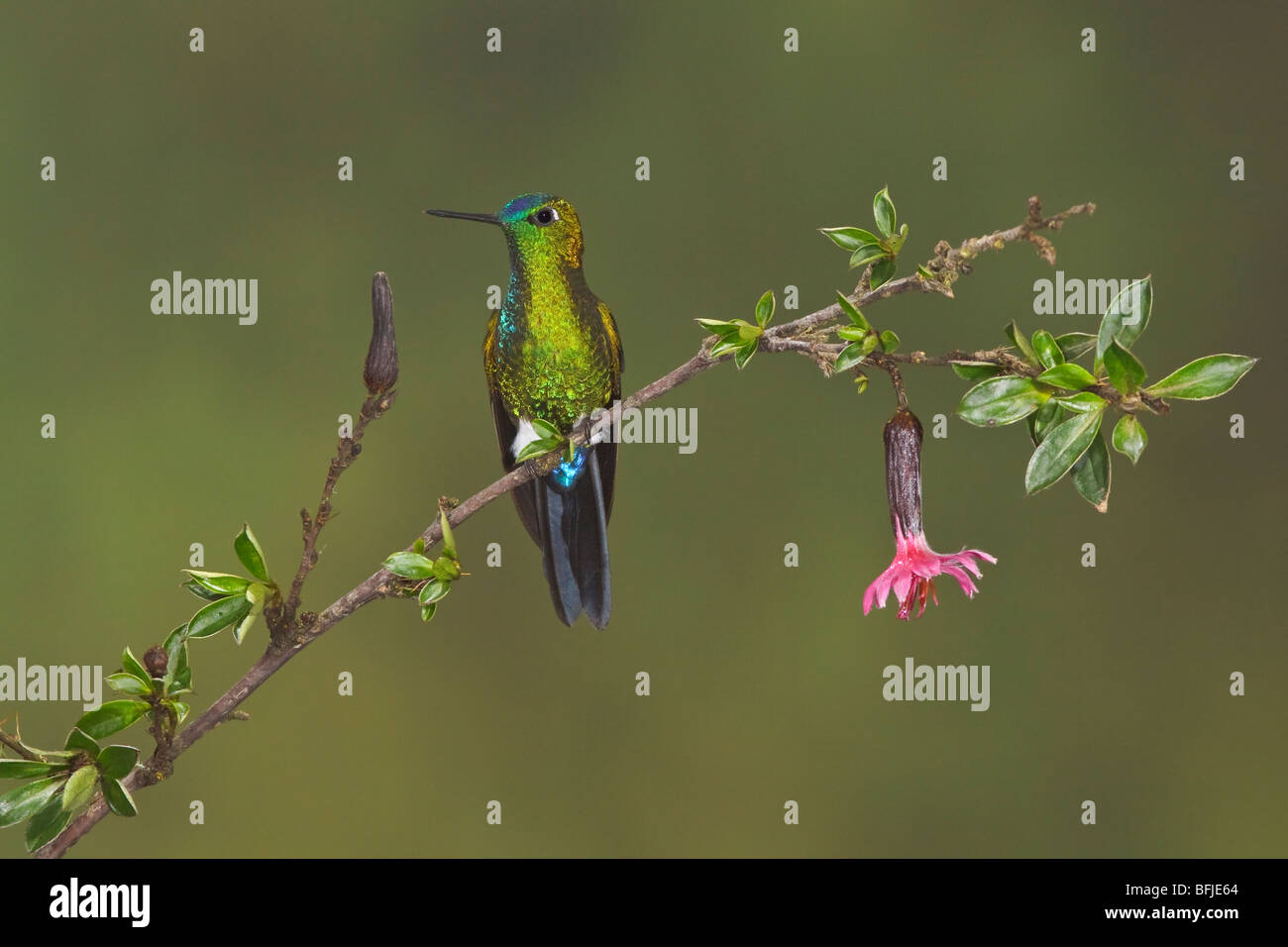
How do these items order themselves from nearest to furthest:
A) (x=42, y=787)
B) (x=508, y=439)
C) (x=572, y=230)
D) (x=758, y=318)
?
(x=42, y=787)
(x=758, y=318)
(x=572, y=230)
(x=508, y=439)

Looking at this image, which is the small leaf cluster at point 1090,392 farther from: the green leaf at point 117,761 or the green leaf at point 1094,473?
the green leaf at point 117,761

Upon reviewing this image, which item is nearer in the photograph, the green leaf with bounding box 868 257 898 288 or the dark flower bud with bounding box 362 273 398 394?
the dark flower bud with bounding box 362 273 398 394

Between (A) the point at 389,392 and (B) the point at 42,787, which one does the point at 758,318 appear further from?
(B) the point at 42,787

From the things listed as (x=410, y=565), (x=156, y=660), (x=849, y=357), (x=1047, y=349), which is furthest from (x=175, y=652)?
(x=1047, y=349)

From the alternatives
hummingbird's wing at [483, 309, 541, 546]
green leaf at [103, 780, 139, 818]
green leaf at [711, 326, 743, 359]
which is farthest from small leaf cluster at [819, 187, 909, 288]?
green leaf at [103, 780, 139, 818]

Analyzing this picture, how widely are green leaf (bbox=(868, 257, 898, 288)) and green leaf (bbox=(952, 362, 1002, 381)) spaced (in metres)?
0.17

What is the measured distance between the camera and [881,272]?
1526 mm

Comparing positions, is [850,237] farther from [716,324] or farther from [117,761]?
[117,761]

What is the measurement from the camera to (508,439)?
217cm

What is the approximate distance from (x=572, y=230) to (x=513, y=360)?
237mm

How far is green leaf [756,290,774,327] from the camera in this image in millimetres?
1430

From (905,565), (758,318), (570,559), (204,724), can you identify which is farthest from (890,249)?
(204,724)

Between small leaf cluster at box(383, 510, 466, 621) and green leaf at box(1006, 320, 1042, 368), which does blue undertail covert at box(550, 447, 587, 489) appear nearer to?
small leaf cluster at box(383, 510, 466, 621)

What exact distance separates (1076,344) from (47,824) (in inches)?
52.1
